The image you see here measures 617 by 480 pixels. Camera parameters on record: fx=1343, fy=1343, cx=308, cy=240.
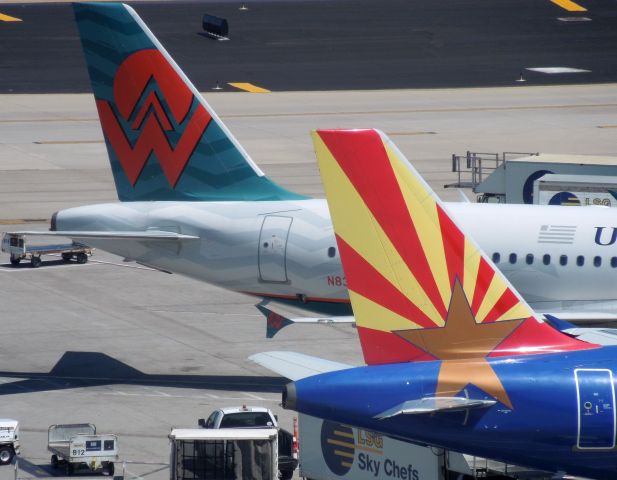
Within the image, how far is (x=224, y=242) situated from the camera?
36000 mm

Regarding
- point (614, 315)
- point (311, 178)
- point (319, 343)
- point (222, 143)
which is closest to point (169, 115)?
point (222, 143)

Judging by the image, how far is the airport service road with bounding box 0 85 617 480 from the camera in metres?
33.4

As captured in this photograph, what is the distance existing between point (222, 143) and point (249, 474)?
13189 mm

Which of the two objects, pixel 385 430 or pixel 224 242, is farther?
pixel 224 242

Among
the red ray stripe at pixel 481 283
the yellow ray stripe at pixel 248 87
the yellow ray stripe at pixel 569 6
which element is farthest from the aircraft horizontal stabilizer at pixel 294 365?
the yellow ray stripe at pixel 569 6

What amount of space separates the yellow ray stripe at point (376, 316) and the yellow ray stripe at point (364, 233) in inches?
5.6

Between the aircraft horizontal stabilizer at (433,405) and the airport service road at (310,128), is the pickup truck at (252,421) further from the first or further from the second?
the airport service road at (310,128)

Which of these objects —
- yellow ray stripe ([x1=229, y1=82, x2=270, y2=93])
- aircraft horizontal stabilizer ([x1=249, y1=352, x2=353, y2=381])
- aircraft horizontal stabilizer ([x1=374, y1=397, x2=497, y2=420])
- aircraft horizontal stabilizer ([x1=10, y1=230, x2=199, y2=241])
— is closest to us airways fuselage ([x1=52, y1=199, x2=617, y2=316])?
aircraft horizontal stabilizer ([x1=10, y1=230, x2=199, y2=241])

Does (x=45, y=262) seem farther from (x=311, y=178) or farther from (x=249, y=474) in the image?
(x=249, y=474)

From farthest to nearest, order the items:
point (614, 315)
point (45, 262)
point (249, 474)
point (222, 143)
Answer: point (45, 262)
point (222, 143)
point (614, 315)
point (249, 474)

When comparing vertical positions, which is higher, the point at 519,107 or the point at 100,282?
the point at 519,107

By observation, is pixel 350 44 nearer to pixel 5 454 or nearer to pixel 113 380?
pixel 113 380

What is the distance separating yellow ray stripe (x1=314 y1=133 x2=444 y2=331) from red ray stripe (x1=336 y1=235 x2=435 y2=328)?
0.07 m

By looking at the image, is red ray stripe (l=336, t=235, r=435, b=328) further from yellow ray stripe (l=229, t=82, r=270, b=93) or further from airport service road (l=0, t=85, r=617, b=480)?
yellow ray stripe (l=229, t=82, r=270, b=93)
